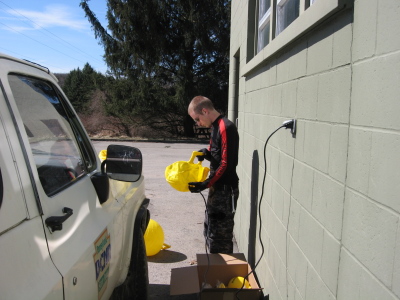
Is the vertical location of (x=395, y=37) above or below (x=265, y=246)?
above

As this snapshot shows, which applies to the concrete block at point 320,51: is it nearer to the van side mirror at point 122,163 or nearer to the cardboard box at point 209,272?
the van side mirror at point 122,163

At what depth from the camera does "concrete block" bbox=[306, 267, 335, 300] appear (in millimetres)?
1960

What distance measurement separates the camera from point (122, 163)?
2.87 m

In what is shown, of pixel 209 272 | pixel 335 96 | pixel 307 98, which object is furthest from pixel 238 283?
pixel 335 96

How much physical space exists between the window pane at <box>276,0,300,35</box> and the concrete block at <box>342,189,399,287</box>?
70.7 inches

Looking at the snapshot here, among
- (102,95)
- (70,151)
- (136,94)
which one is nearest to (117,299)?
(70,151)

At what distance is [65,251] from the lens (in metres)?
1.75

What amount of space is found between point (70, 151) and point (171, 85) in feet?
75.2

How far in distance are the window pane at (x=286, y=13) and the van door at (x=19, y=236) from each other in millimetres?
2228

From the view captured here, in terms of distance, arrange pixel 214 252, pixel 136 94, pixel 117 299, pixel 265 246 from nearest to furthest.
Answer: pixel 117 299, pixel 265 246, pixel 214 252, pixel 136 94

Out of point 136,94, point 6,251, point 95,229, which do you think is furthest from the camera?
point 136,94

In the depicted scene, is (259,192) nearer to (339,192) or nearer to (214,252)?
(214,252)

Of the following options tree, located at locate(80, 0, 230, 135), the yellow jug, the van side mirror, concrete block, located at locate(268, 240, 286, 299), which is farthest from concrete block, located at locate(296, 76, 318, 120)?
tree, located at locate(80, 0, 230, 135)

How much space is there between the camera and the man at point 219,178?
4.16 m
